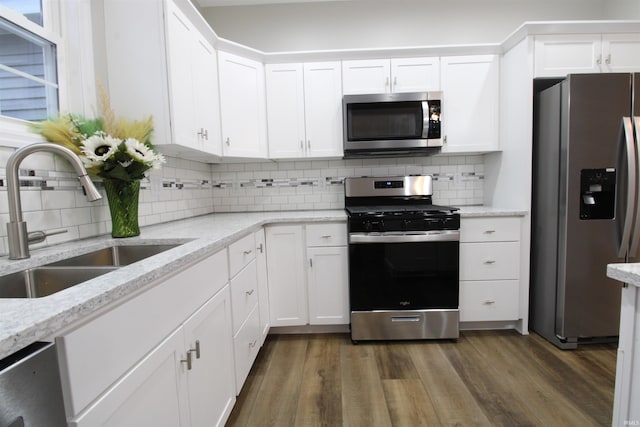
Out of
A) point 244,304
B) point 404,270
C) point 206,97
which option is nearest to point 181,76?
point 206,97

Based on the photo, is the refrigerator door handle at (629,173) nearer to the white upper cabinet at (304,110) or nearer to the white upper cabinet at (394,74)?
the white upper cabinet at (394,74)

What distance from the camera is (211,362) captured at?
1.21m

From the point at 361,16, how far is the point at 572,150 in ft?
6.60

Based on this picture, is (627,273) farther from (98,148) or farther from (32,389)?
(98,148)

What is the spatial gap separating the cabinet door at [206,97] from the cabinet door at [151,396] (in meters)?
1.35

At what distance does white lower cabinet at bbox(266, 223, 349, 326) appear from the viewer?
2234mm

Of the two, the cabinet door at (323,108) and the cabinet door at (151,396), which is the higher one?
the cabinet door at (323,108)

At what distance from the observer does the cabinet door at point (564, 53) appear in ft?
6.96

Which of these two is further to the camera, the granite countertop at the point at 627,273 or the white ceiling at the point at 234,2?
the white ceiling at the point at 234,2

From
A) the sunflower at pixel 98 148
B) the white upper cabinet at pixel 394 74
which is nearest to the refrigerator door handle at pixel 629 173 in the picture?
the white upper cabinet at pixel 394 74

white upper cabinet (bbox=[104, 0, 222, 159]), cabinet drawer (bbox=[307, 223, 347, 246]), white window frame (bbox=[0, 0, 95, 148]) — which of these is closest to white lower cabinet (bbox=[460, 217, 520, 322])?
cabinet drawer (bbox=[307, 223, 347, 246])

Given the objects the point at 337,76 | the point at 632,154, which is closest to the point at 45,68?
the point at 337,76

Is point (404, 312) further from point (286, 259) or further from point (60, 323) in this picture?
point (60, 323)

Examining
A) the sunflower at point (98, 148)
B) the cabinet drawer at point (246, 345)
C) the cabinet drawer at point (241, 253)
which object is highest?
the sunflower at point (98, 148)
